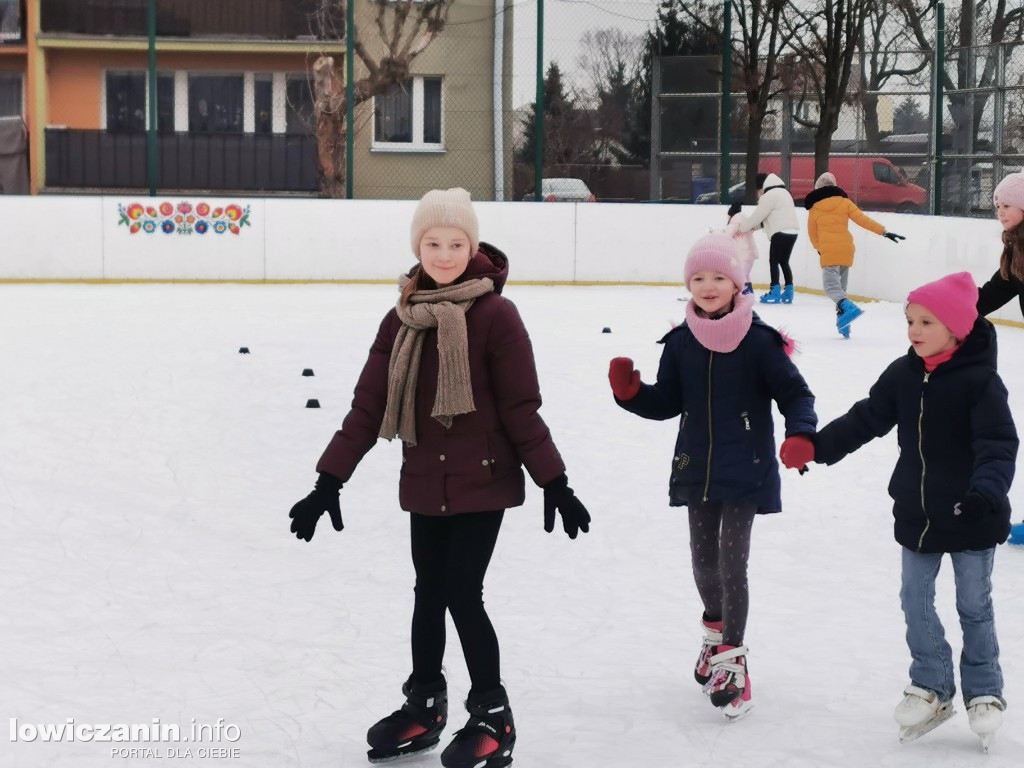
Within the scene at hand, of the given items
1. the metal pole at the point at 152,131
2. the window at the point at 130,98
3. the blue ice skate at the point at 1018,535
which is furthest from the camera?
the window at the point at 130,98

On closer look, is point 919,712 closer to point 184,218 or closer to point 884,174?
point 884,174

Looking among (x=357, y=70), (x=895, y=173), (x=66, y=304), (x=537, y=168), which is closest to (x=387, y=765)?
(x=66, y=304)

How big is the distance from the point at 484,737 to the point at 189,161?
17.0 m

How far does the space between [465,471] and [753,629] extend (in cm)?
137

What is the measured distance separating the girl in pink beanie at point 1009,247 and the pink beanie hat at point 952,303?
5.18 feet

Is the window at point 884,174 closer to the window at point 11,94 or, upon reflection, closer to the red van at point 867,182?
the red van at point 867,182

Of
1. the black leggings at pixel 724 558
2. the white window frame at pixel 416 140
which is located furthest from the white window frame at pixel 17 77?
the black leggings at pixel 724 558

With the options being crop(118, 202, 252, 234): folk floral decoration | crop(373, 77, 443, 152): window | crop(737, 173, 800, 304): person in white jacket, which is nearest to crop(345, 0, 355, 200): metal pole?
crop(118, 202, 252, 234): folk floral decoration

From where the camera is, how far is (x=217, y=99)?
77.3 ft

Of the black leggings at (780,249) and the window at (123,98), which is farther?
the window at (123,98)

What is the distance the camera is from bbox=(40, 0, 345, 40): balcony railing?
2289cm

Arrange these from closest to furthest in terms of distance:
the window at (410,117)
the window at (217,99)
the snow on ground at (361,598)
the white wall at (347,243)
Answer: the snow on ground at (361,598) < the white wall at (347,243) < the window at (410,117) < the window at (217,99)

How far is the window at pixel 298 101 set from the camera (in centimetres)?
2300

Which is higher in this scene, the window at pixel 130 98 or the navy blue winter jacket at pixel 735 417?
the window at pixel 130 98
